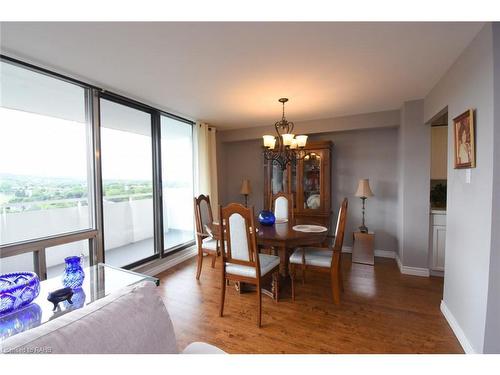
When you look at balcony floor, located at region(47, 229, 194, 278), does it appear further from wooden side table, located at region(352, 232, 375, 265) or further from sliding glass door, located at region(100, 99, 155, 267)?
wooden side table, located at region(352, 232, 375, 265)

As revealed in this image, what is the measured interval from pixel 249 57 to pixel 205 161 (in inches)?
91.6

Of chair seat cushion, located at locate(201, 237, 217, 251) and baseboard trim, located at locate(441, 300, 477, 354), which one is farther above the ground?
chair seat cushion, located at locate(201, 237, 217, 251)

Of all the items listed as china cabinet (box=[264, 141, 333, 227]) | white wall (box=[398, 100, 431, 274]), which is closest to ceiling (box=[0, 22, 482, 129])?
white wall (box=[398, 100, 431, 274])

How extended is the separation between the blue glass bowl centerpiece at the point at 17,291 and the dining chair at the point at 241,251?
1293mm

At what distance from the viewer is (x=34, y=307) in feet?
4.02

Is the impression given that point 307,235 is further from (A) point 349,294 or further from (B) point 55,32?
(B) point 55,32

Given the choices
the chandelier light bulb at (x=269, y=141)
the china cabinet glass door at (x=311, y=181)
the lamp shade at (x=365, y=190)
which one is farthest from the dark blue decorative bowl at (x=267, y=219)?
the lamp shade at (x=365, y=190)

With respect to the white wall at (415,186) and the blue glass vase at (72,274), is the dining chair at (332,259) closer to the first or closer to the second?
the white wall at (415,186)

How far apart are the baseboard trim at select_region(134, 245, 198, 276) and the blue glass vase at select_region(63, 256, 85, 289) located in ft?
5.25

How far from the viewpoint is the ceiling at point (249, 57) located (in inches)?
60.4

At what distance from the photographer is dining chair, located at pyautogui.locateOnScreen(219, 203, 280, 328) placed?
79.4 inches

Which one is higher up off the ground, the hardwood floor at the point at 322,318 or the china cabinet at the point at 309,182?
the china cabinet at the point at 309,182

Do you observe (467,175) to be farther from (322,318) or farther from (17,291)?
(17,291)

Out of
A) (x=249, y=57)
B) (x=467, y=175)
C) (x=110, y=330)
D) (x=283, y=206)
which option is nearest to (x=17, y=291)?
(x=110, y=330)
